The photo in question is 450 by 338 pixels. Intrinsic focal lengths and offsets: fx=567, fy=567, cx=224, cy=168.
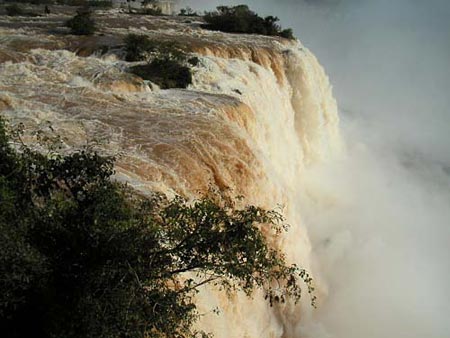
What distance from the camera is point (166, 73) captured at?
14.2 metres

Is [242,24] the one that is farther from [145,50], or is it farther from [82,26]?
[145,50]

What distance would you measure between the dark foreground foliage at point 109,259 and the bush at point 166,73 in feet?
27.4

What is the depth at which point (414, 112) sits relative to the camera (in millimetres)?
47781

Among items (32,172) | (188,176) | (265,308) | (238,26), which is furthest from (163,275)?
(238,26)

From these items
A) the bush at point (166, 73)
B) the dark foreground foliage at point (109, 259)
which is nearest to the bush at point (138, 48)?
the bush at point (166, 73)

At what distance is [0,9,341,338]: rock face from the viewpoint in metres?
8.88

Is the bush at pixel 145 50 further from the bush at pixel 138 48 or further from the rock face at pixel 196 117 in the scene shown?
the rock face at pixel 196 117

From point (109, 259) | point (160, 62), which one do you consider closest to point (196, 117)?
point (160, 62)

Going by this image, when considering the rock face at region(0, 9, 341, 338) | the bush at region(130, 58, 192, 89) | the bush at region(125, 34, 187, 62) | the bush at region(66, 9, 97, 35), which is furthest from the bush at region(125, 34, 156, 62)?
the bush at region(66, 9, 97, 35)

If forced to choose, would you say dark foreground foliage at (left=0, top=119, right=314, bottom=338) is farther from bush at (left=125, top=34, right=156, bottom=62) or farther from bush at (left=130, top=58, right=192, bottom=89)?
bush at (left=125, top=34, right=156, bottom=62)

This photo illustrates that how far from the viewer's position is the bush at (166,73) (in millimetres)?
13859

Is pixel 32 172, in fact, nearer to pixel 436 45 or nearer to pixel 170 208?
pixel 170 208

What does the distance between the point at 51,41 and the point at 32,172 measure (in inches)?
489

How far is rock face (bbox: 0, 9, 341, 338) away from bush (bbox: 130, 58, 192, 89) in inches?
12.6
